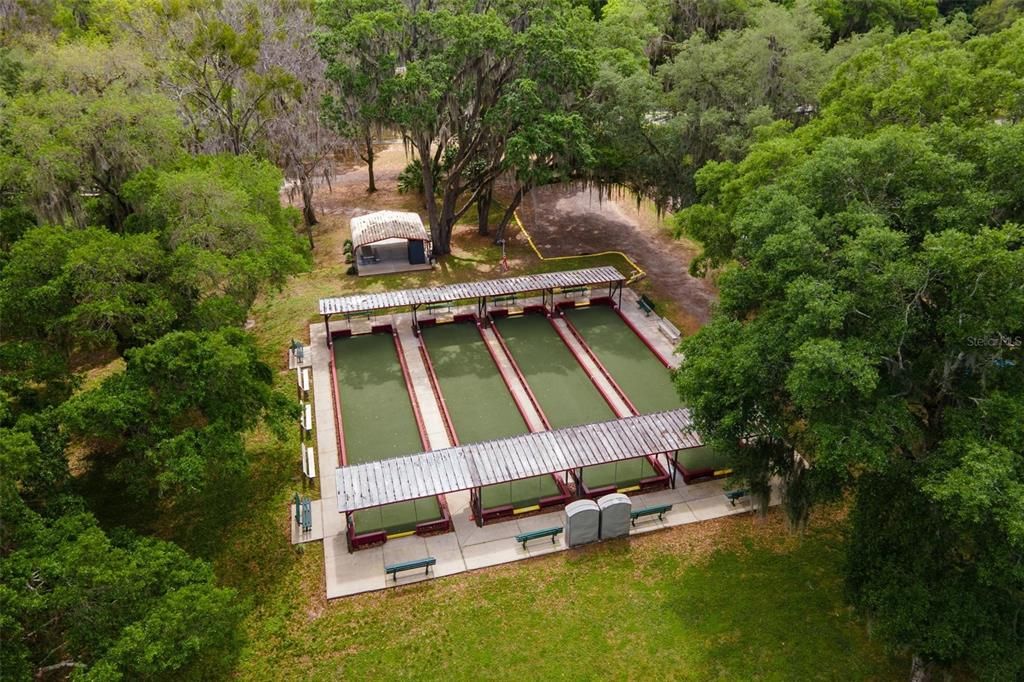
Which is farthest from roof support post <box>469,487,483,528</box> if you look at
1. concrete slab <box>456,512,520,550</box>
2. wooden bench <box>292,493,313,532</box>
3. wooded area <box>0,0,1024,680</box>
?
wooded area <box>0,0,1024,680</box>

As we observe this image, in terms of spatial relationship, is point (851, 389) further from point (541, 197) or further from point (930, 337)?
point (541, 197)

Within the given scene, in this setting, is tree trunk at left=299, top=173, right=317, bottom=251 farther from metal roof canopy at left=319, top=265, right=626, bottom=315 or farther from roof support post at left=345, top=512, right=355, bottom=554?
roof support post at left=345, top=512, right=355, bottom=554

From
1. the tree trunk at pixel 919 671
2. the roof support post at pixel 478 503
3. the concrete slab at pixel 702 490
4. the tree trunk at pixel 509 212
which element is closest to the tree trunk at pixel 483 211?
the tree trunk at pixel 509 212

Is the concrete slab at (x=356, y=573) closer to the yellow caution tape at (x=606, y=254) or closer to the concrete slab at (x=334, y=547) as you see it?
the concrete slab at (x=334, y=547)

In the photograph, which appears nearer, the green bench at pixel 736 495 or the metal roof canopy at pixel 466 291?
the green bench at pixel 736 495

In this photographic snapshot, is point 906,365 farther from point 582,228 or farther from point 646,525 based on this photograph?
point 582,228

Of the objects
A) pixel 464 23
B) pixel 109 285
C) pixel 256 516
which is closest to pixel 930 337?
pixel 256 516
